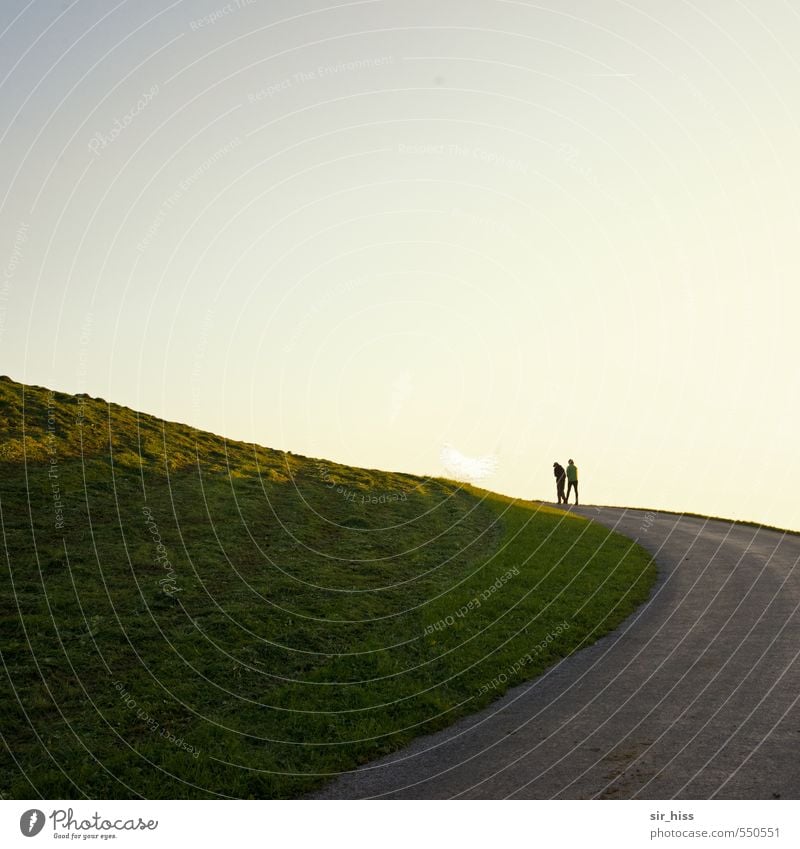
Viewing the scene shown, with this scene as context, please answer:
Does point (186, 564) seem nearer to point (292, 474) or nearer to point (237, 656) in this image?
point (237, 656)

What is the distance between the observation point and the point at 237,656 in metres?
18.1

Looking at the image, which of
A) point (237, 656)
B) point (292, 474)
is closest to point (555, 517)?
point (292, 474)

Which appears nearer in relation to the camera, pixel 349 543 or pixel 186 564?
pixel 186 564

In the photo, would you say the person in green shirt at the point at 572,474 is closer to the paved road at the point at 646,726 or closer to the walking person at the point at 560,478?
the walking person at the point at 560,478

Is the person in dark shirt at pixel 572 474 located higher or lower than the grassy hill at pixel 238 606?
higher

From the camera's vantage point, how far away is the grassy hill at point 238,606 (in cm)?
1443

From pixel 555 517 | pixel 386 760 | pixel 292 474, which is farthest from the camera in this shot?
pixel 555 517

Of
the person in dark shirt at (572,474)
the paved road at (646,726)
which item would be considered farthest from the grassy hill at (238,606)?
the person in dark shirt at (572,474)
